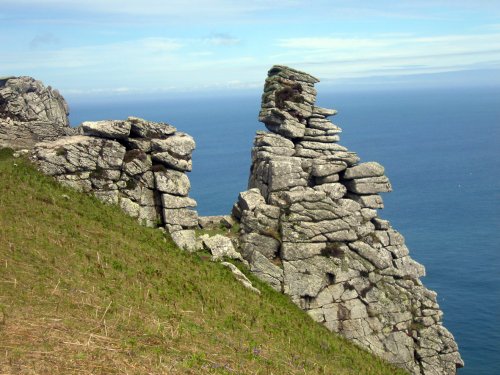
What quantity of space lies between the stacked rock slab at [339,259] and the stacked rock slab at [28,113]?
16703 millimetres

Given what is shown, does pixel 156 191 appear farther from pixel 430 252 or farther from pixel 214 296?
pixel 430 252

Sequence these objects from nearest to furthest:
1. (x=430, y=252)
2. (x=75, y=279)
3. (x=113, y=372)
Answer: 1. (x=113, y=372)
2. (x=75, y=279)
3. (x=430, y=252)

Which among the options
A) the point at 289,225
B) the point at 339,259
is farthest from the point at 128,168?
the point at 339,259

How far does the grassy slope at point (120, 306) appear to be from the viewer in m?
20.5

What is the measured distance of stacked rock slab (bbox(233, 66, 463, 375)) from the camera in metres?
43.1

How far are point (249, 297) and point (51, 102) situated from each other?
32.0 m

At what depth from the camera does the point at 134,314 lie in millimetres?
24969

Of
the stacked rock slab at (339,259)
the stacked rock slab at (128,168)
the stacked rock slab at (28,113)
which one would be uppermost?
the stacked rock slab at (28,113)

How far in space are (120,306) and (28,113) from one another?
32879 millimetres

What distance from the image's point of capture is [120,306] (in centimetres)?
2550

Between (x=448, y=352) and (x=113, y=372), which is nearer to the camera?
(x=113, y=372)

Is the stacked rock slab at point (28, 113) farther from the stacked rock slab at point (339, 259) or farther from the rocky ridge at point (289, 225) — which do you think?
the stacked rock slab at point (339, 259)

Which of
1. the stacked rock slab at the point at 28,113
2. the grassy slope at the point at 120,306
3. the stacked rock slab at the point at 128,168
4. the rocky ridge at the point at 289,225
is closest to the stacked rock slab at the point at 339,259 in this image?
the rocky ridge at the point at 289,225

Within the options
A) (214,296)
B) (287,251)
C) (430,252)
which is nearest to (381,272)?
(287,251)
